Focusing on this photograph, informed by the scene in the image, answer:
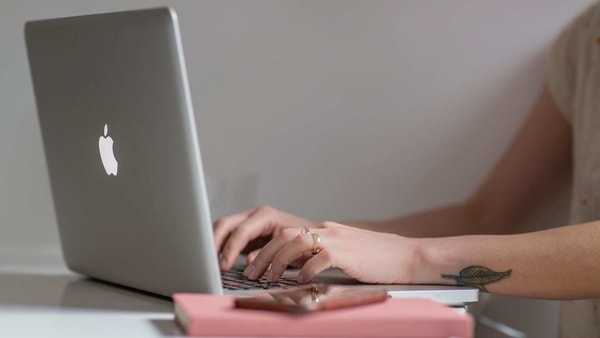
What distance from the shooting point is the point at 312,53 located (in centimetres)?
162

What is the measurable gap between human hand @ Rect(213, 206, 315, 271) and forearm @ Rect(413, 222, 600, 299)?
256 millimetres

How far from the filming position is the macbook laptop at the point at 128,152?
901mm

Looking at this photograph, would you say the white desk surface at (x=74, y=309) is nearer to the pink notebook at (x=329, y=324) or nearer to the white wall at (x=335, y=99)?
the pink notebook at (x=329, y=324)

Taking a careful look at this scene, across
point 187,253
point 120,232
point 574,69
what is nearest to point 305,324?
point 187,253

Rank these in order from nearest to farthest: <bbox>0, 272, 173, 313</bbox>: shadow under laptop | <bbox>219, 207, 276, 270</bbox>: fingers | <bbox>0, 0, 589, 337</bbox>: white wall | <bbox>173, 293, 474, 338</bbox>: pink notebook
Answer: <bbox>173, 293, 474, 338</bbox>: pink notebook < <bbox>0, 272, 173, 313</bbox>: shadow under laptop < <bbox>219, 207, 276, 270</bbox>: fingers < <bbox>0, 0, 589, 337</bbox>: white wall

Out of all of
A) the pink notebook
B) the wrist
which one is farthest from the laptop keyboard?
the pink notebook

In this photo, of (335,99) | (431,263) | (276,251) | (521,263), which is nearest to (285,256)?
(276,251)

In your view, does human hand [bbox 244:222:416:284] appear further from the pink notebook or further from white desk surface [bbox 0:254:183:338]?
the pink notebook

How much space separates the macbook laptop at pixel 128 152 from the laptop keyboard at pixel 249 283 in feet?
0.11

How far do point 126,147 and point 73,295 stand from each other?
0.73 feet

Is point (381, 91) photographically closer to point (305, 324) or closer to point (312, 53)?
point (312, 53)

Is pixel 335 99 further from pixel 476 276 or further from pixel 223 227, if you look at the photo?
pixel 476 276

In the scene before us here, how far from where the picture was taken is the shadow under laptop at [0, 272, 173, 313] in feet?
3.29

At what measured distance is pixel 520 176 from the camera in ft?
5.32
